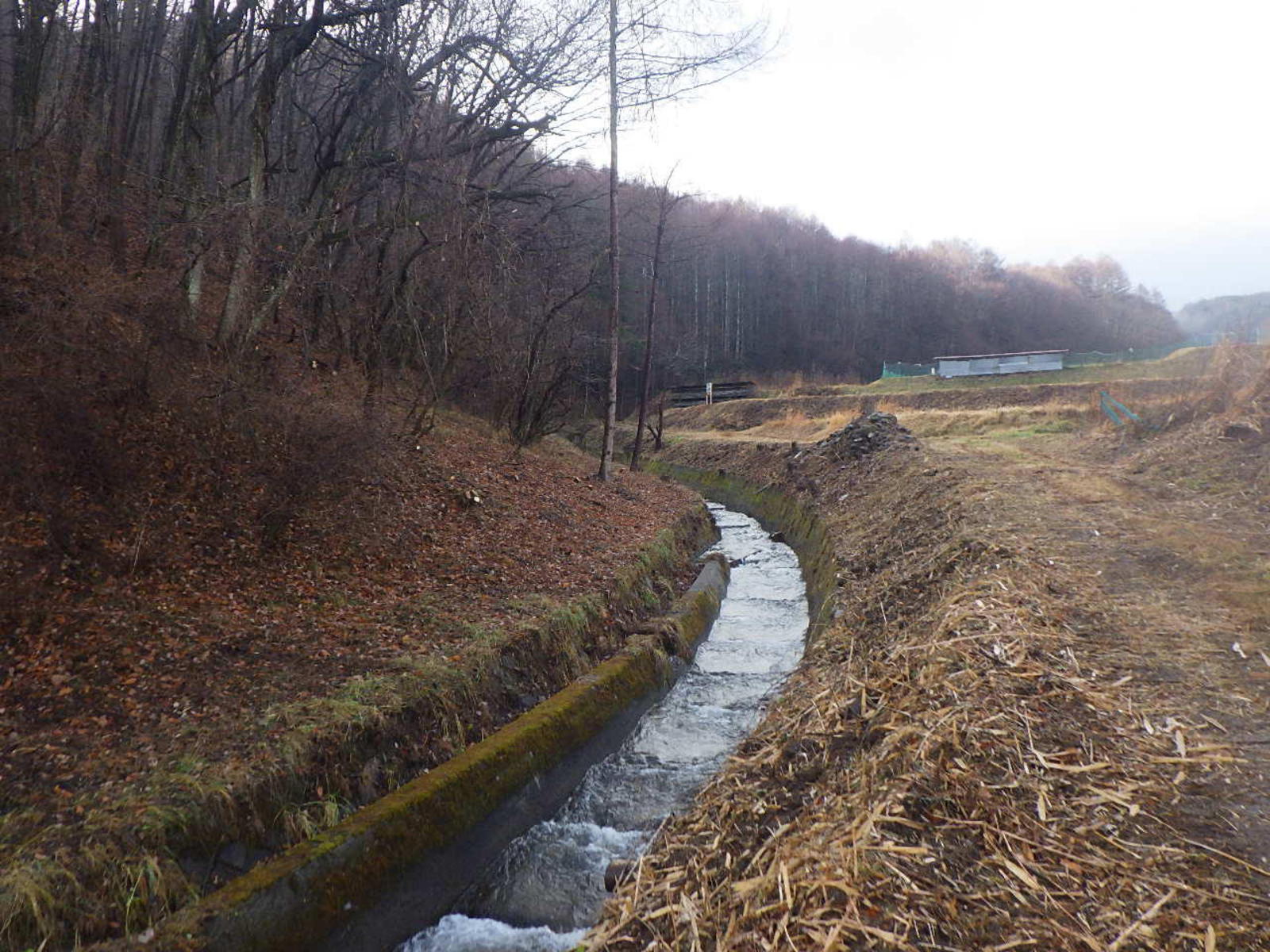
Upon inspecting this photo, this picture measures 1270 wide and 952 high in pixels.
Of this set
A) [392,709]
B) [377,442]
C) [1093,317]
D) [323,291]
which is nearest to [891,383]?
[323,291]

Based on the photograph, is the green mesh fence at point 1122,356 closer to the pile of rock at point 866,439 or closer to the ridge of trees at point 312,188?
the pile of rock at point 866,439

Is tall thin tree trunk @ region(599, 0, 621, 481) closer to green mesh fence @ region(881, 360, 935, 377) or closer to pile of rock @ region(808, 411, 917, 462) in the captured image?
pile of rock @ region(808, 411, 917, 462)

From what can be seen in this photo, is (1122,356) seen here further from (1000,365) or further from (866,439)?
(866,439)

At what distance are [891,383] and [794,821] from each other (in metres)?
38.3

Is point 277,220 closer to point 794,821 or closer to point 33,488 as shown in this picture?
point 33,488

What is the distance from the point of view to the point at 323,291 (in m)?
13.1

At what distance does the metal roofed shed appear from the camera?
124ft

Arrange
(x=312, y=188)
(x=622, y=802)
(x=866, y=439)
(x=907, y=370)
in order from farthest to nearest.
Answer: (x=907, y=370), (x=866, y=439), (x=312, y=188), (x=622, y=802)

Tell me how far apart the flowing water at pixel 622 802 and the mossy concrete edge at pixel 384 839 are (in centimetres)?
39

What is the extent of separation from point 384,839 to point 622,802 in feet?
6.98

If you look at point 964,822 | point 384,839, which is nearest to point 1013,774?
point 964,822

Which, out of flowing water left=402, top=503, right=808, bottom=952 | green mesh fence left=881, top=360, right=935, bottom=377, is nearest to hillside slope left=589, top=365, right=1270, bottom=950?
flowing water left=402, top=503, right=808, bottom=952

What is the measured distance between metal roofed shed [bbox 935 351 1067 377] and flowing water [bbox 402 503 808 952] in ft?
105

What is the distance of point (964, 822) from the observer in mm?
3291
